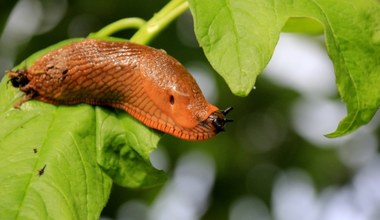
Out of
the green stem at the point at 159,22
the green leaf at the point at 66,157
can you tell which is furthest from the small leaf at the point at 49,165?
the green stem at the point at 159,22

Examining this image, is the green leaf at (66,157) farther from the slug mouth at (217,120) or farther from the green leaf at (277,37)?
the green leaf at (277,37)

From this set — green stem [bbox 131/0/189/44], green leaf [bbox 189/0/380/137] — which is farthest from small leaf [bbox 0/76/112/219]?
green leaf [bbox 189/0/380/137]

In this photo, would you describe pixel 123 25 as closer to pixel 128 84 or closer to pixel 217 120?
pixel 128 84

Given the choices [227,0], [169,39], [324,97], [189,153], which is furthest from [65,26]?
[227,0]

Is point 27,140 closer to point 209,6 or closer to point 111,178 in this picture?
point 111,178

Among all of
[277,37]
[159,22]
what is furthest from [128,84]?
[277,37]

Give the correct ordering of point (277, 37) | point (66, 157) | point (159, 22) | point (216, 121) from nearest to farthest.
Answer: point (277, 37), point (66, 157), point (216, 121), point (159, 22)

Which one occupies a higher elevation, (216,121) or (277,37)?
(277,37)
